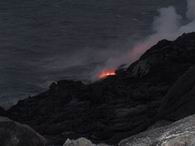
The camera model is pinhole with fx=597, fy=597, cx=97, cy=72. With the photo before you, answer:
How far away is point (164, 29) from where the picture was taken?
133 meters

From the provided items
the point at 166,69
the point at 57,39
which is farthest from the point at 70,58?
the point at 166,69

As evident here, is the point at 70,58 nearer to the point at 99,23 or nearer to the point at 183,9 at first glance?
the point at 99,23

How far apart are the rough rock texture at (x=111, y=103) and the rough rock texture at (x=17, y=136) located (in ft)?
29.8

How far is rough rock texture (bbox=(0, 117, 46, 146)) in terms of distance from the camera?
106 ft

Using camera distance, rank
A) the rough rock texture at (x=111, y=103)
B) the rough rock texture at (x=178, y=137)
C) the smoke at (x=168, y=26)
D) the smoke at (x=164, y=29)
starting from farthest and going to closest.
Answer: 1. the smoke at (x=168, y=26)
2. the smoke at (x=164, y=29)
3. the rough rock texture at (x=111, y=103)
4. the rough rock texture at (x=178, y=137)

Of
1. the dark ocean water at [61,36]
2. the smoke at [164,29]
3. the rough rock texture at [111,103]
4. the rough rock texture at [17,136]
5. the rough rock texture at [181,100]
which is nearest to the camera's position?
the rough rock texture at [17,136]

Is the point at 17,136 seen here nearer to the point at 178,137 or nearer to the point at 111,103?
the point at 178,137

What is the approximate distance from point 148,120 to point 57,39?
70.8 m

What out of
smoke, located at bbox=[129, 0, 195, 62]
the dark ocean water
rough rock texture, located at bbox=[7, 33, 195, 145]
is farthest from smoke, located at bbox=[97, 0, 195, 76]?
rough rock texture, located at bbox=[7, 33, 195, 145]

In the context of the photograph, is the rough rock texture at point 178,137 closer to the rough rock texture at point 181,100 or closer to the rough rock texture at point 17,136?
the rough rock texture at point 17,136

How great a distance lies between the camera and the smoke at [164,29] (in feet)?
347

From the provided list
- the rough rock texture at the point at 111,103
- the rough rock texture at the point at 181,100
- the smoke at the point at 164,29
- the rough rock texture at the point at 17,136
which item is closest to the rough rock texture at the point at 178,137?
the rough rock texture at the point at 17,136

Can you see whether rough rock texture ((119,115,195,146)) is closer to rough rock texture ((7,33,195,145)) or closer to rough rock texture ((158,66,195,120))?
rough rock texture ((158,66,195,120))

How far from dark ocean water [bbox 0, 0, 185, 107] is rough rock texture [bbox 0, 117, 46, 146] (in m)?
41.9
